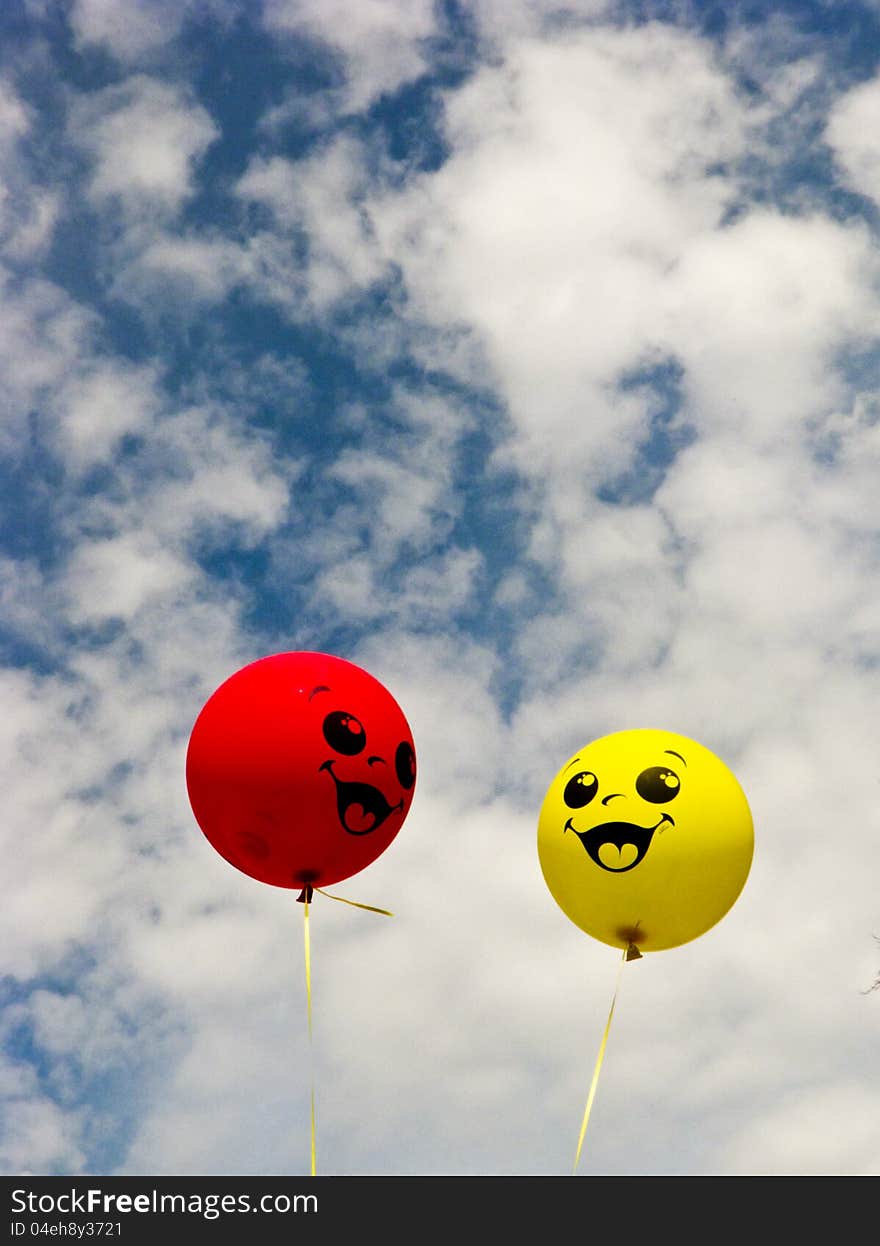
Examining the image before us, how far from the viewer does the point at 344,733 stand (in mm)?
9227

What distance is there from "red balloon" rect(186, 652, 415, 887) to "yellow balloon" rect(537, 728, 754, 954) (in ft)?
4.43

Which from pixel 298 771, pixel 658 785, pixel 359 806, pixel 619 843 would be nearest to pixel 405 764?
pixel 359 806

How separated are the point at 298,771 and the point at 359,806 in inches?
22.5

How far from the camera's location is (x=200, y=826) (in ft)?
31.5

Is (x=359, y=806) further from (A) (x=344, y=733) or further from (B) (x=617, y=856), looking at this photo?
(B) (x=617, y=856)

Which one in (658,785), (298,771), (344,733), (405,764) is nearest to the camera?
(298,771)

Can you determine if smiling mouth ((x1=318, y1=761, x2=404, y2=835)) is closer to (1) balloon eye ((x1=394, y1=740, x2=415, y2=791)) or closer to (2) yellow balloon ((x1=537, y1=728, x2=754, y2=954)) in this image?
(1) balloon eye ((x1=394, y1=740, x2=415, y2=791))

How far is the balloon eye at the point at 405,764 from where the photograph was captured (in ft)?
31.4
